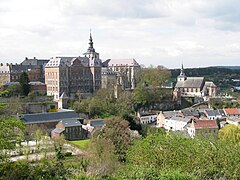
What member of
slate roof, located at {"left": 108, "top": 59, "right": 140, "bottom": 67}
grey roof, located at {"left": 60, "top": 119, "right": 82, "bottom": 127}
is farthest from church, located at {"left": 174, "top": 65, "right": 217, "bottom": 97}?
grey roof, located at {"left": 60, "top": 119, "right": 82, "bottom": 127}

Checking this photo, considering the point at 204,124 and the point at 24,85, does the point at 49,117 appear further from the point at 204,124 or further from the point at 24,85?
the point at 204,124

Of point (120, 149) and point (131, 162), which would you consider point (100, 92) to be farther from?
point (131, 162)

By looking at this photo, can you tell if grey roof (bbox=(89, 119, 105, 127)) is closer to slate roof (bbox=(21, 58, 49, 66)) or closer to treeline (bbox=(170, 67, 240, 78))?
slate roof (bbox=(21, 58, 49, 66))

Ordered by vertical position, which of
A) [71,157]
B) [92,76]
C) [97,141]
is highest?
[92,76]

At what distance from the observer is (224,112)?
45.5m

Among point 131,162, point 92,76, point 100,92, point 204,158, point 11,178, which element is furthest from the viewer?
point 92,76

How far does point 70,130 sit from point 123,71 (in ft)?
87.2

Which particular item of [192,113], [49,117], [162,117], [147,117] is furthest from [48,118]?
[192,113]

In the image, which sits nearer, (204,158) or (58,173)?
(204,158)

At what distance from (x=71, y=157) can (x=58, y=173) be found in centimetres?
1134

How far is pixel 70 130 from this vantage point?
3588cm

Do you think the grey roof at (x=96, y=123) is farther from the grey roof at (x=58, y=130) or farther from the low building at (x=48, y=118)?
the grey roof at (x=58, y=130)

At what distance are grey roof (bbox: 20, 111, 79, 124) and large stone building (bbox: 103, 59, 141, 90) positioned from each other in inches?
555

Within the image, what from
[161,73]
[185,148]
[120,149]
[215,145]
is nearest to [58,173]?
[185,148]
